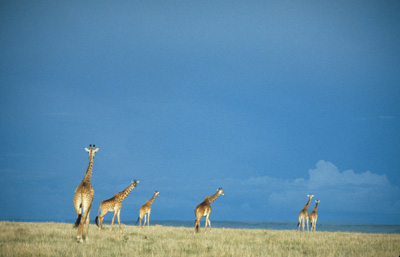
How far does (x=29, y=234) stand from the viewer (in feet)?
53.4

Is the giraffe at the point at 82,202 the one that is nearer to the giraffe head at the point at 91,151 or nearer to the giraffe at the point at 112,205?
the giraffe head at the point at 91,151

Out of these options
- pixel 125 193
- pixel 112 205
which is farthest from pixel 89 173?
pixel 125 193

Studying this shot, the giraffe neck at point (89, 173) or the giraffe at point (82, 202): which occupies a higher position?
the giraffe neck at point (89, 173)

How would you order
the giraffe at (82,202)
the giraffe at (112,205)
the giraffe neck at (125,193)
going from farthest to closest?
the giraffe neck at (125,193) → the giraffe at (112,205) → the giraffe at (82,202)

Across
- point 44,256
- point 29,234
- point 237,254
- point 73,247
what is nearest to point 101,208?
point 29,234

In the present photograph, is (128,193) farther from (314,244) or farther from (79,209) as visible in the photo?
(314,244)

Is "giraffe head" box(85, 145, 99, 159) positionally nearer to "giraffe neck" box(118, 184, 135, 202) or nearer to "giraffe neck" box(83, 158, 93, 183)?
"giraffe neck" box(83, 158, 93, 183)

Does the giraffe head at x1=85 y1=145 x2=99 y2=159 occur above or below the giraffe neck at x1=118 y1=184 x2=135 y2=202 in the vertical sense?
above

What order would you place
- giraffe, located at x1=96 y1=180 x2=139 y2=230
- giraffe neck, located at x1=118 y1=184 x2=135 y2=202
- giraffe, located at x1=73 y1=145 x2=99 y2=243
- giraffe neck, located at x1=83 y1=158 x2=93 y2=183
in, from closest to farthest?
giraffe, located at x1=73 y1=145 x2=99 y2=243 → giraffe neck, located at x1=83 y1=158 x2=93 y2=183 → giraffe, located at x1=96 y1=180 x2=139 y2=230 → giraffe neck, located at x1=118 y1=184 x2=135 y2=202

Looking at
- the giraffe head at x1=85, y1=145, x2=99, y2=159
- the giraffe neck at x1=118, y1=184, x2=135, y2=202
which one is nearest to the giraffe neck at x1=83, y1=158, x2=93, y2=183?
the giraffe head at x1=85, y1=145, x2=99, y2=159

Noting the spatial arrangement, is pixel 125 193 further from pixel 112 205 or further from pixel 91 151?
pixel 91 151

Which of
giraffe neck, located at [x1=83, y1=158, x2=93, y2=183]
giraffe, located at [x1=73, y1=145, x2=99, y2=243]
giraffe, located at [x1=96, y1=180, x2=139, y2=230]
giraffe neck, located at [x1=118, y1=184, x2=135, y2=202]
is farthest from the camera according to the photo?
giraffe neck, located at [x1=118, y1=184, x2=135, y2=202]

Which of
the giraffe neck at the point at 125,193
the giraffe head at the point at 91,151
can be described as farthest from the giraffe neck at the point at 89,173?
the giraffe neck at the point at 125,193

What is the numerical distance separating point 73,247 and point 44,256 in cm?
169
